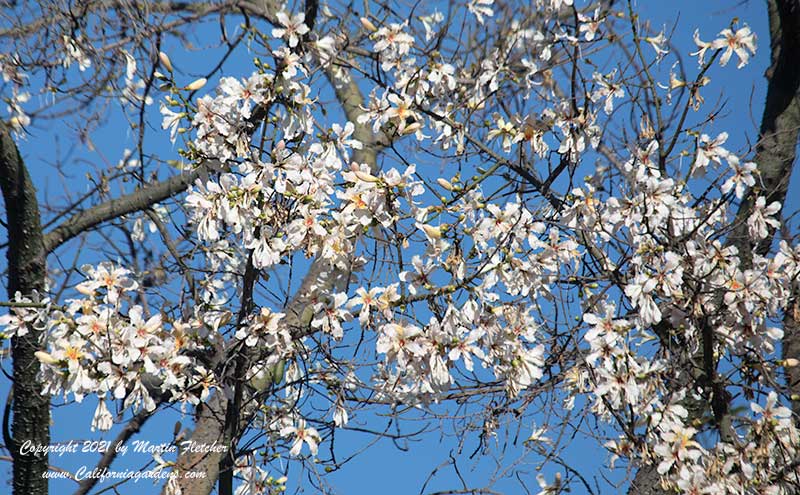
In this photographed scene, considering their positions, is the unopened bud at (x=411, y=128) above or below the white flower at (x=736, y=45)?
below

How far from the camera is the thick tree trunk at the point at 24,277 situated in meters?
3.50

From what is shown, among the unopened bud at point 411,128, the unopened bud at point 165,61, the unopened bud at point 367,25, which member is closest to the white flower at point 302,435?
the unopened bud at point 411,128

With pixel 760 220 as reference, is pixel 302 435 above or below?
below

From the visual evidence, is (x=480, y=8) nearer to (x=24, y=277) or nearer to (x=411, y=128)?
(x=411, y=128)

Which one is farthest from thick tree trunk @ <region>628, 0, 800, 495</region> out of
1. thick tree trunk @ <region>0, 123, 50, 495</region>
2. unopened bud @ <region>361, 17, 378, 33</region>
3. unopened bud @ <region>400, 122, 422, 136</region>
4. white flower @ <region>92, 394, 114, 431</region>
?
thick tree trunk @ <region>0, 123, 50, 495</region>

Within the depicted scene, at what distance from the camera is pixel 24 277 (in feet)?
11.7

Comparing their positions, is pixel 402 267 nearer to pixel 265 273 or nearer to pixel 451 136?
pixel 265 273

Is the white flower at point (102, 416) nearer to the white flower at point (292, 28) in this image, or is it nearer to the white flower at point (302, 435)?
the white flower at point (302, 435)

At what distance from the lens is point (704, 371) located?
3021 mm

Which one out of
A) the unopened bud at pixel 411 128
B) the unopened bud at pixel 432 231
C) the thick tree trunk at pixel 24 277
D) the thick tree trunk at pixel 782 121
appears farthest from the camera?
the thick tree trunk at pixel 782 121

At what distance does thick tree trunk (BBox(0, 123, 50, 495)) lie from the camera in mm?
3498

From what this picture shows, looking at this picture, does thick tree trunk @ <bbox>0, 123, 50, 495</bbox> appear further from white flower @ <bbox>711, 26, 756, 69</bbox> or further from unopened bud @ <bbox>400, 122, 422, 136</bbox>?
white flower @ <bbox>711, 26, 756, 69</bbox>

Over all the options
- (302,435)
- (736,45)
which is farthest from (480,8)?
(302,435)

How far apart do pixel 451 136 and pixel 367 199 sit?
921 millimetres
